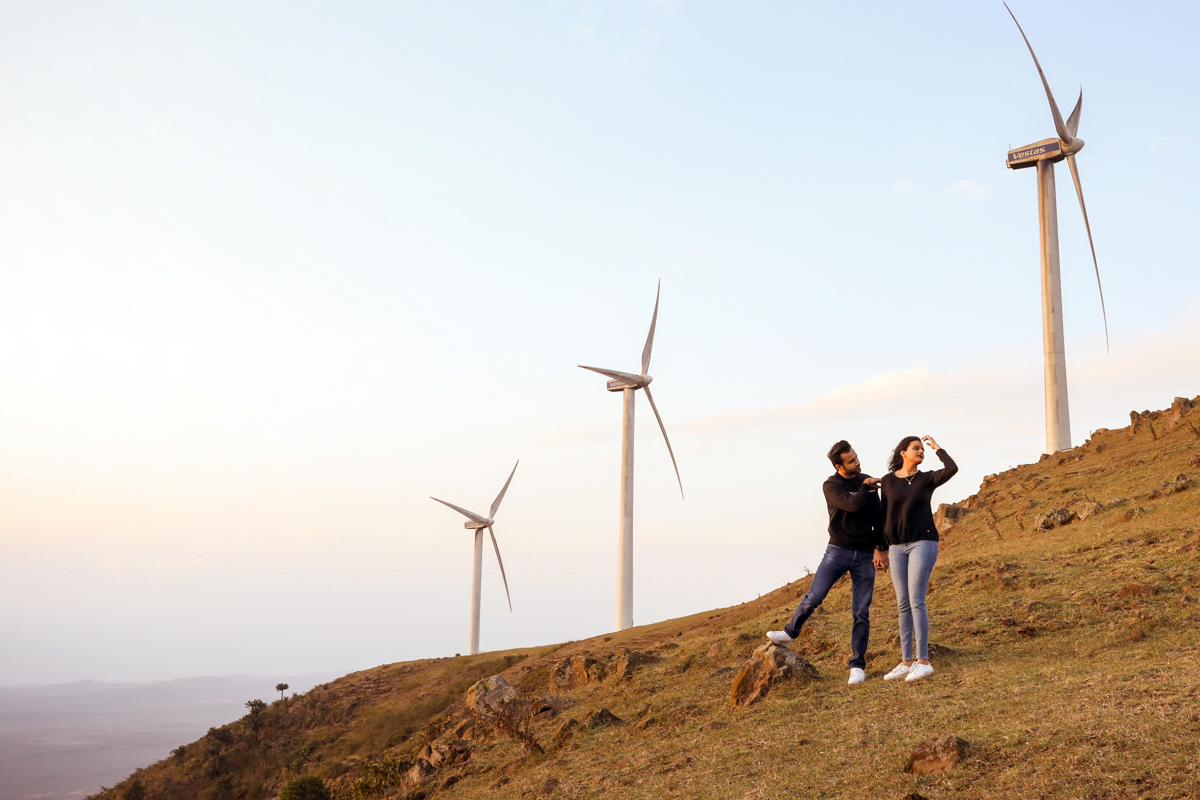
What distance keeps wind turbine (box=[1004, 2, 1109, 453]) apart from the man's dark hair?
38.3 metres

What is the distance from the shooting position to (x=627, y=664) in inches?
831

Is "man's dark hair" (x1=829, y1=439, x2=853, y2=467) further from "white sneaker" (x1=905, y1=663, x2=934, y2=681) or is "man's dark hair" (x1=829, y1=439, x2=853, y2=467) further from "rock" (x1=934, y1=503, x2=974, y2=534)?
"rock" (x1=934, y1=503, x2=974, y2=534)

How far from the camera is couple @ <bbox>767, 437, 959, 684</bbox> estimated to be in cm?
1184

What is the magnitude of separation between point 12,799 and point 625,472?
122m

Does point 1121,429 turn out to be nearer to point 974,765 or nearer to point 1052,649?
point 1052,649

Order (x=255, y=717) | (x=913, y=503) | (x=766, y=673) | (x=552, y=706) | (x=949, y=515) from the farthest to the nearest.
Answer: (x=255, y=717) → (x=949, y=515) → (x=552, y=706) → (x=766, y=673) → (x=913, y=503)

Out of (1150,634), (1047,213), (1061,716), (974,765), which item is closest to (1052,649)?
(1150,634)

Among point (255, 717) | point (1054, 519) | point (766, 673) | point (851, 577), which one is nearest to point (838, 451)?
point (851, 577)

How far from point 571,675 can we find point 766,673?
10.2 meters

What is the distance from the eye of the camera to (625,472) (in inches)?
2160

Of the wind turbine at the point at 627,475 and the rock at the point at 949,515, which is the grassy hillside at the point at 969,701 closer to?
the rock at the point at 949,515

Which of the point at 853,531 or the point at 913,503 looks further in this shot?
the point at 853,531

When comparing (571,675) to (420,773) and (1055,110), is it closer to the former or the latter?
(420,773)

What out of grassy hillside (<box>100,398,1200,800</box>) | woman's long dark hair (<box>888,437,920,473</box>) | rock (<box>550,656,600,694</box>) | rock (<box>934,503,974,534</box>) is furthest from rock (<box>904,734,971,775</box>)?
rock (<box>934,503,974,534</box>)
